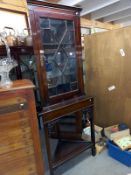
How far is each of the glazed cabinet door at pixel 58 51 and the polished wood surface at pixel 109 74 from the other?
0.63 m

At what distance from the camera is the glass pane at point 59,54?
5.62 ft

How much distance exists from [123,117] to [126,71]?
2.28ft

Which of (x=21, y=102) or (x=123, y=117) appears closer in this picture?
(x=21, y=102)

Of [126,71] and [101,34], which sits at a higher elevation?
[101,34]

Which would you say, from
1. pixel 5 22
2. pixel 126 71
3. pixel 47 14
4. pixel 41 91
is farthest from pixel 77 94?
pixel 5 22

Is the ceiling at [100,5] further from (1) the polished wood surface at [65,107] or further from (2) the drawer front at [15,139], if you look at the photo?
(2) the drawer front at [15,139]

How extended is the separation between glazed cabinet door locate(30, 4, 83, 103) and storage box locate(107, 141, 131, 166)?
83 cm

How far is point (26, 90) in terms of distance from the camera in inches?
52.2

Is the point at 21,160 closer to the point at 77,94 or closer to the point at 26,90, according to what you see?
the point at 26,90

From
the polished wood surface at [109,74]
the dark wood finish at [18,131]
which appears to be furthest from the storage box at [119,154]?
the dark wood finish at [18,131]

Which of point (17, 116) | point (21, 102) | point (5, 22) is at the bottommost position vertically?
point (17, 116)

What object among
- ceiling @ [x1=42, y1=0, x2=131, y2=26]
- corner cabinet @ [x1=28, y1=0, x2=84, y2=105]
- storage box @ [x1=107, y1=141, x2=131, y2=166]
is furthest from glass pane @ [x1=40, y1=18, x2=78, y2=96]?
ceiling @ [x1=42, y1=0, x2=131, y2=26]

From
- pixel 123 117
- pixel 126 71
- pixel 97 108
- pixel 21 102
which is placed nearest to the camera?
pixel 21 102

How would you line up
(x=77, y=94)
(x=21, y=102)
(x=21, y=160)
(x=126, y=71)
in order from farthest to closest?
1. (x=126, y=71)
2. (x=77, y=94)
3. (x=21, y=160)
4. (x=21, y=102)
